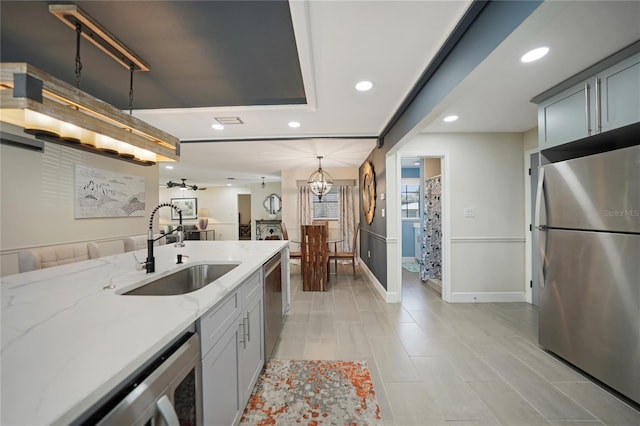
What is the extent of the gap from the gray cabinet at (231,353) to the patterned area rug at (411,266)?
174 inches

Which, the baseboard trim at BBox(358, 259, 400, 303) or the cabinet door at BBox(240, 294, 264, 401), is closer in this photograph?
the cabinet door at BBox(240, 294, 264, 401)

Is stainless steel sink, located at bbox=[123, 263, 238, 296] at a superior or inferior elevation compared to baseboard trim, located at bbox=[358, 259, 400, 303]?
superior

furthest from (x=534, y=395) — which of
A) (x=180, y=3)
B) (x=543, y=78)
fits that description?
(x=180, y=3)

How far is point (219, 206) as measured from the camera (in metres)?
10.0

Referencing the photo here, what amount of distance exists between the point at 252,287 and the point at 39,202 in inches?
128

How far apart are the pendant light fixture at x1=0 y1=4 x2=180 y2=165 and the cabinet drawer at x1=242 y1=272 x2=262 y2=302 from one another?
1211mm

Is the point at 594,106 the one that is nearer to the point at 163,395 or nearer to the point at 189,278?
the point at 163,395

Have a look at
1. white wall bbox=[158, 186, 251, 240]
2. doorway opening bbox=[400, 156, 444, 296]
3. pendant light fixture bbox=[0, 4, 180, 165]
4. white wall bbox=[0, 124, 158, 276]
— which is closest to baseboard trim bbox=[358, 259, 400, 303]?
doorway opening bbox=[400, 156, 444, 296]

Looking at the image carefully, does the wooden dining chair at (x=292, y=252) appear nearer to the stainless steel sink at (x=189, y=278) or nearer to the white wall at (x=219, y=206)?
the stainless steel sink at (x=189, y=278)

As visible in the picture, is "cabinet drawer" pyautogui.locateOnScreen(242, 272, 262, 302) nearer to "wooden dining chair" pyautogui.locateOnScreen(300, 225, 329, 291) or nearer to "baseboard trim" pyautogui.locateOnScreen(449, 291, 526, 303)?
"wooden dining chair" pyautogui.locateOnScreen(300, 225, 329, 291)

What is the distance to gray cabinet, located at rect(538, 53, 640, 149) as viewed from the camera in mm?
1588

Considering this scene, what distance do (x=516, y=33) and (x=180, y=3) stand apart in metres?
1.73

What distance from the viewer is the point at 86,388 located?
0.51m

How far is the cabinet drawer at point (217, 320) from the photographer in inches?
39.9
